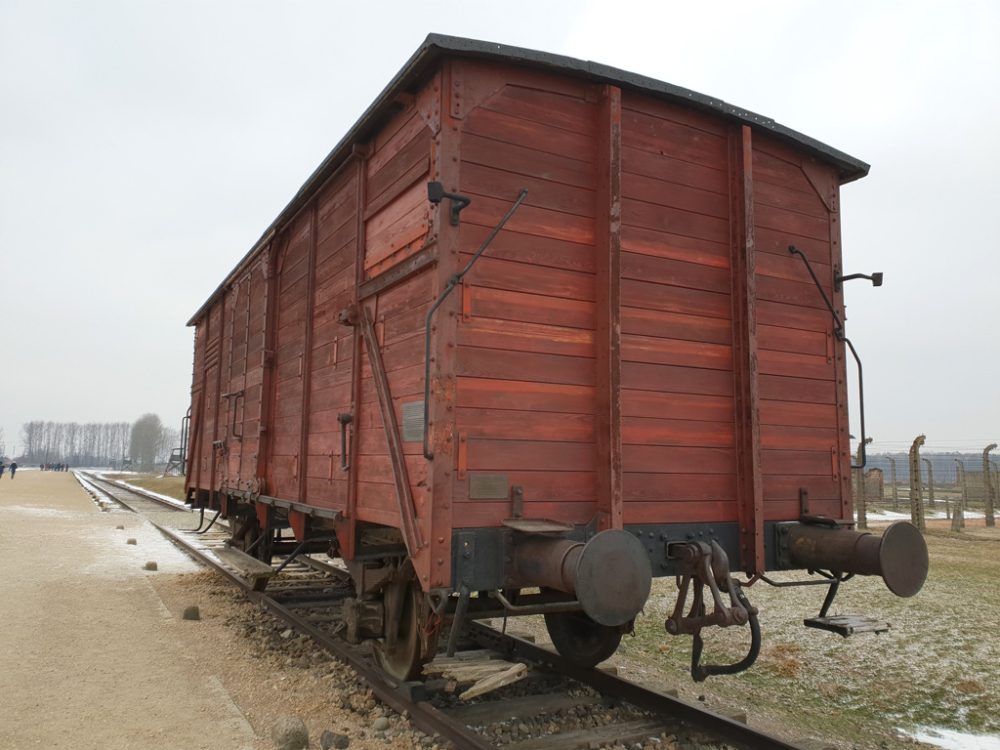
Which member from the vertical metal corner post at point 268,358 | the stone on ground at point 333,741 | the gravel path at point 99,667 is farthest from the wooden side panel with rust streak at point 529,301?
the vertical metal corner post at point 268,358

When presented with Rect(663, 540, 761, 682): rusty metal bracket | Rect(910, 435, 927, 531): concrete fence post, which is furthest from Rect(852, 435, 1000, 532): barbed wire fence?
Rect(663, 540, 761, 682): rusty metal bracket

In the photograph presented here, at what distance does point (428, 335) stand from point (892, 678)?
16.4 feet

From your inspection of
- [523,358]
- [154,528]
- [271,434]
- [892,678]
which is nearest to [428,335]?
[523,358]

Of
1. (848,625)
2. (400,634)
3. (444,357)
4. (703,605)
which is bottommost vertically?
(400,634)

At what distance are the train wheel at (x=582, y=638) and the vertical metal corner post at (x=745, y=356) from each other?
112 centimetres

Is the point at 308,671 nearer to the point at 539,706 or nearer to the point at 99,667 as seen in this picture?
the point at 99,667

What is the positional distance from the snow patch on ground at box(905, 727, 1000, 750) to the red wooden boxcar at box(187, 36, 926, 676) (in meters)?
1.25

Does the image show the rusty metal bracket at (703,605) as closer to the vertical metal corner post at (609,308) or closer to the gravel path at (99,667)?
the vertical metal corner post at (609,308)

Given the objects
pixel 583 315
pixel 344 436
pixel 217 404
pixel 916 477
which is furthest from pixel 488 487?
pixel 916 477

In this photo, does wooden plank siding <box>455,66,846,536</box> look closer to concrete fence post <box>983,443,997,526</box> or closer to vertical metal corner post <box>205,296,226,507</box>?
vertical metal corner post <box>205,296,226,507</box>

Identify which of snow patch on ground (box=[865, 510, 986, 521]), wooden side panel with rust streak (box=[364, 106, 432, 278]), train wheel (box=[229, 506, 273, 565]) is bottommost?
snow patch on ground (box=[865, 510, 986, 521])

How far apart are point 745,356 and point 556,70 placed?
2.22 meters

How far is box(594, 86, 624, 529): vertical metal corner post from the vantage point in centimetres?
425

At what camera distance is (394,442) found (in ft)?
14.6
